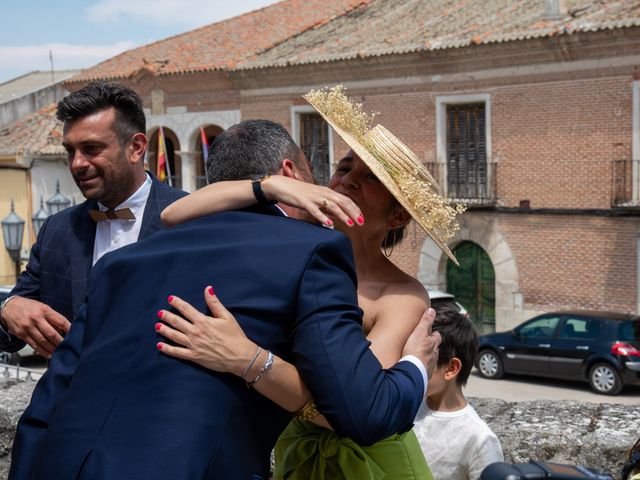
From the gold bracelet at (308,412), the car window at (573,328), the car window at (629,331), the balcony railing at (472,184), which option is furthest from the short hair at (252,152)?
the balcony railing at (472,184)

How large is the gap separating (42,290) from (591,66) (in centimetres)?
1503

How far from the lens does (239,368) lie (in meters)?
1.91

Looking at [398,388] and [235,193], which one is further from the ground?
[235,193]

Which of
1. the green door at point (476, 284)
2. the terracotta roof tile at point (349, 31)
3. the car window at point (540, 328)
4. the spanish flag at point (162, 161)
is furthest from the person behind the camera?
the spanish flag at point (162, 161)

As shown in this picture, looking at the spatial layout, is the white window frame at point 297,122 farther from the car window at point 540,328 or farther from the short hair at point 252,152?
the short hair at point 252,152

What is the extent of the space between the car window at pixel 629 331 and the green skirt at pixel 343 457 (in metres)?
12.6

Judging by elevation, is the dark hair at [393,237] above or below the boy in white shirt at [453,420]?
above

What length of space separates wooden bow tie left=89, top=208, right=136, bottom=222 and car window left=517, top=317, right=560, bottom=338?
12753 mm

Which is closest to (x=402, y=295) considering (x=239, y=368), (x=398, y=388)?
(x=398, y=388)

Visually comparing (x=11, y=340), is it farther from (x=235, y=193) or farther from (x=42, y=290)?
(x=235, y=193)

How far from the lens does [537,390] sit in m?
15.0

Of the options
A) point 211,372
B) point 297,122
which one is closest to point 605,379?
point 297,122

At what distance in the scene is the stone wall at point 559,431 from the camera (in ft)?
9.76

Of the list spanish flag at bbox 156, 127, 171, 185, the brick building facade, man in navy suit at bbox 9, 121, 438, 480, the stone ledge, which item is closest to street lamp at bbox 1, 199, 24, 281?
the brick building facade
